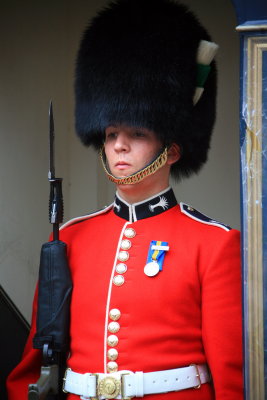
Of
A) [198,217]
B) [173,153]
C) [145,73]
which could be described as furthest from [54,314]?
[145,73]

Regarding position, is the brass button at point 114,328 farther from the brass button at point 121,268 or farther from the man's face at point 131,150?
the man's face at point 131,150

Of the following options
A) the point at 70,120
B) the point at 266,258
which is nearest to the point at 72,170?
the point at 70,120

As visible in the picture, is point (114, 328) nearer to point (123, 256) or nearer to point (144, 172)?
point (123, 256)

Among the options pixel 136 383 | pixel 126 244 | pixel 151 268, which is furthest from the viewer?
pixel 126 244

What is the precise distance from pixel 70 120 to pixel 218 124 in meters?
0.75

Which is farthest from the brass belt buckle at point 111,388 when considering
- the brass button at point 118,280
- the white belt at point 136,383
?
the brass button at point 118,280

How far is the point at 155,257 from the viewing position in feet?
8.75

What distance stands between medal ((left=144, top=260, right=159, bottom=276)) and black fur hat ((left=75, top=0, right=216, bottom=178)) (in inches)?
16.7

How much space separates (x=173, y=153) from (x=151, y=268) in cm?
44

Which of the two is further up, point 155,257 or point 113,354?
point 155,257

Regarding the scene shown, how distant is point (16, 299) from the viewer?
3805mm

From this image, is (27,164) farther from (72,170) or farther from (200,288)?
(200,288)

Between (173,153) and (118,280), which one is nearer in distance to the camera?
(118,280)

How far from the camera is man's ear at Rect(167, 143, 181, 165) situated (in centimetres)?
283
